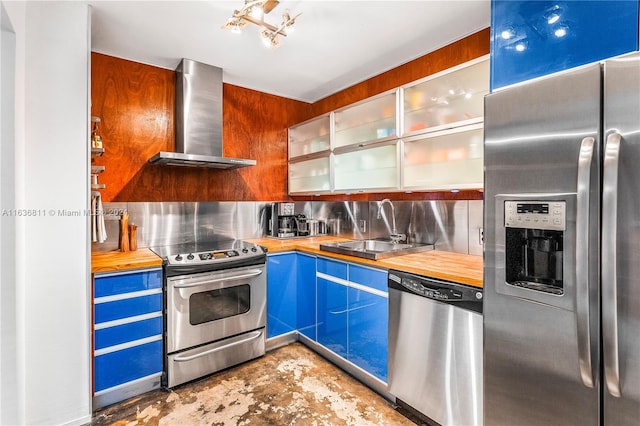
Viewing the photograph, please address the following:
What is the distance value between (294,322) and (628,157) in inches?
95.9

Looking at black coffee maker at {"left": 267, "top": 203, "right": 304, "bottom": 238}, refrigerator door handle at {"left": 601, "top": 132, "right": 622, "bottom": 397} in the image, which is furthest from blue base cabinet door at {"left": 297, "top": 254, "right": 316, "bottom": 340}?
refrigerator door handle at {"left": 601, "top": 132, "right": 622, "bottom": 397}

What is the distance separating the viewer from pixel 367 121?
274 cm

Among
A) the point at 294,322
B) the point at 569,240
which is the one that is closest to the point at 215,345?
the point at 294,322

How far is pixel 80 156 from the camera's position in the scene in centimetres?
180

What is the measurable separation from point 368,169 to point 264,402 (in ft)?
6.37

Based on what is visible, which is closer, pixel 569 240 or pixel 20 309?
pixel 569 240

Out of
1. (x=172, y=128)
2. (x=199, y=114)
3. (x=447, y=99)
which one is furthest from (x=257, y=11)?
(x=172, y=128)

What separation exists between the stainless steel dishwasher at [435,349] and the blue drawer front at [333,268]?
0.45 meters

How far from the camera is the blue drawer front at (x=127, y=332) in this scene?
6.25ft

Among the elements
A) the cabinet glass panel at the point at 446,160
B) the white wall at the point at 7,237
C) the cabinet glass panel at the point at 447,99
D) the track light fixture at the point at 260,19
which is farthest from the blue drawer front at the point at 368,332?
the white wall at the point at 7,237

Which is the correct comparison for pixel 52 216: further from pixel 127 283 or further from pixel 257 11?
pixel 257 11

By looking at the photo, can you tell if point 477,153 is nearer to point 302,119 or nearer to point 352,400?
point 352,400

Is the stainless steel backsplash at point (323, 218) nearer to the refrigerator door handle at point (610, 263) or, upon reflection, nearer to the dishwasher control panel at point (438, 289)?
the dishwasher control panel at point (438, 289)

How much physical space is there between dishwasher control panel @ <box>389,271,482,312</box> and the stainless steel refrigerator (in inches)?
6.1
